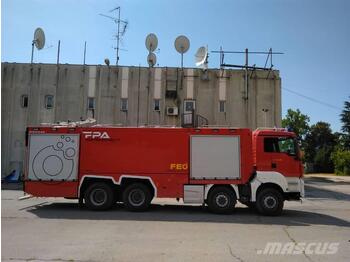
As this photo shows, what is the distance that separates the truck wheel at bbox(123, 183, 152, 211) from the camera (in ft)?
51.3

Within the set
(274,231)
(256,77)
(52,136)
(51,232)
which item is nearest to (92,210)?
(52,136)

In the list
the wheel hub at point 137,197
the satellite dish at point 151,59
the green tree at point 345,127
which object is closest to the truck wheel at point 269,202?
the wheel hub at point 137,197

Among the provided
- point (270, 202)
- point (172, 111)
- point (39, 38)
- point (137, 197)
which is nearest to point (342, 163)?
point (172, 111)

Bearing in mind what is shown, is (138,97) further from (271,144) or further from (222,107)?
(271,144)

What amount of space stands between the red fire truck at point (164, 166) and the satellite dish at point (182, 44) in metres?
17.7

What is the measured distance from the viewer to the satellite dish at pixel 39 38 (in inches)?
1268

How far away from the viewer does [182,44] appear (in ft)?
108

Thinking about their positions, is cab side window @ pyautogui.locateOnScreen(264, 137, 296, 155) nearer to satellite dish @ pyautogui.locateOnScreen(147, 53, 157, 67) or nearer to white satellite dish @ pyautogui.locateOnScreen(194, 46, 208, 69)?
white satellite dish @ pyautogui.locateOnScreen(194, 46, 208, 69)

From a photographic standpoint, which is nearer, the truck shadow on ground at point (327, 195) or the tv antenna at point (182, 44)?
the truck shadow on ground at point (327, 195)

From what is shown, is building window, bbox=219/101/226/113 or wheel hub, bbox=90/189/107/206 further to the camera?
building window, bbox=219/101/226/113

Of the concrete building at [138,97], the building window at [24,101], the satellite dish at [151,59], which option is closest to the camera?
the concrete building at [138,97]

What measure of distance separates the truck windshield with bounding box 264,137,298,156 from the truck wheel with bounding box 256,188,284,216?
153 centimetres

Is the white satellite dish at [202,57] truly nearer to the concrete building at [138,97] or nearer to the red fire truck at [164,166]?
the concrete building at [138,97]

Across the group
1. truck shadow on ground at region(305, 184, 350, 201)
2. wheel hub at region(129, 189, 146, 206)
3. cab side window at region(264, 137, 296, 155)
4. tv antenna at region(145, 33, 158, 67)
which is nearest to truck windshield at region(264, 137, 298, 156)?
cab side window at region(264, 137, 296, 155)
